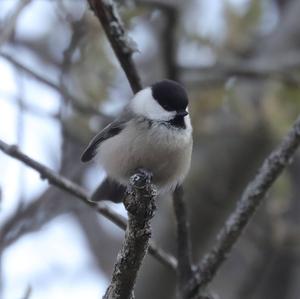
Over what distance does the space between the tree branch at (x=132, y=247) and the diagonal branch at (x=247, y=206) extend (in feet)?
2.28

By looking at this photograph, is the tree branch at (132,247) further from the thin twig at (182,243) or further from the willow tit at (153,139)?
the thin twig at (182,243)

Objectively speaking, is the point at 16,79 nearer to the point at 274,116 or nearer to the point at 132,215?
the point at 132,215

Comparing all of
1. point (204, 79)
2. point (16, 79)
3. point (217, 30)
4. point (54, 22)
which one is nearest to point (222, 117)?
point (204, 79)

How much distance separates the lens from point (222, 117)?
4.43 metres

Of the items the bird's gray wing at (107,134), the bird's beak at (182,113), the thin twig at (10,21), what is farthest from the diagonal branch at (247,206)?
the thin twig at (10,21)

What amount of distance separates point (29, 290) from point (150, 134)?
780 mm

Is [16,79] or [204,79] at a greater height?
[16,79]

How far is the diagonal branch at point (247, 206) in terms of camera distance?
2463 millimetres

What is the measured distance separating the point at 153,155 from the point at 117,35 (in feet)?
1.51

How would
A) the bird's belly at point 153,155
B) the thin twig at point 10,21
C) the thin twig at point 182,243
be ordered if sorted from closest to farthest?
the thin twig at point 10,21, the bird's belly at point 153,155, the thin twig at point 182,243

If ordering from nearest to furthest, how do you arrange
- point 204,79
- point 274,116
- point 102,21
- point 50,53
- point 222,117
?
point 102,21, point 274,116, point 204,79, point 222,117, point 50,53

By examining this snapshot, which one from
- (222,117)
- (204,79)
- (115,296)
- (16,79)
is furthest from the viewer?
(222,117)

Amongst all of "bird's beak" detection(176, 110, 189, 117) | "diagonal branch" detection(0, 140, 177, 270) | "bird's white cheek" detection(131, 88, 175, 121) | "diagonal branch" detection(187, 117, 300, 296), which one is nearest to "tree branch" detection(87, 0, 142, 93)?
"bird's white cheek" detection(131, 88, 175, 121)

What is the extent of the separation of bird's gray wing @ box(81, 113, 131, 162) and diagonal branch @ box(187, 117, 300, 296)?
0.56m
